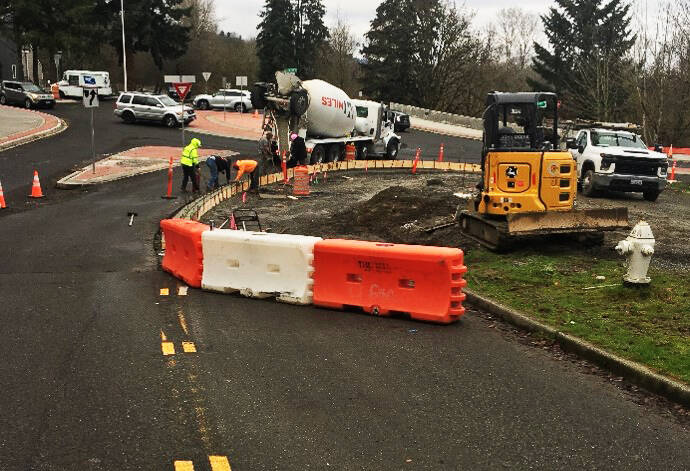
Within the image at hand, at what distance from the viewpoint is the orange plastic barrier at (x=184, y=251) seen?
10.9 meters

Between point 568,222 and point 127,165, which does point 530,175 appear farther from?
point 127,165

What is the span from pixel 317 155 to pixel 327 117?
1669 millimetres

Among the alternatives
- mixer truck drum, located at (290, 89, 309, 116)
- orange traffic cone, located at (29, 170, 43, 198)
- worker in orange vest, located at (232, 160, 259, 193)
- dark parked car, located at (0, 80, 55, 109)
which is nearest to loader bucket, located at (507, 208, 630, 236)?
worker in orange vest, located at (232, 160, 259, 193)

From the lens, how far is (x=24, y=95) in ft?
156

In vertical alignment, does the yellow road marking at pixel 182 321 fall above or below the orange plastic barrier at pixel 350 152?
below

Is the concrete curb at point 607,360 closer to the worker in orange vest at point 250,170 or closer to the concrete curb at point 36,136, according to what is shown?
the worker in orange vest at point 250,170

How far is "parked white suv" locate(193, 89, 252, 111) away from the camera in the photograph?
57.0 meters

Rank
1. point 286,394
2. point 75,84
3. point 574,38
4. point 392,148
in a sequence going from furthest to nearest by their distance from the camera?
point 574,38 → point 75,84 → point 392,148 → point 286,394

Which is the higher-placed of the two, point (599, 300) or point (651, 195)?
point (651, 195)

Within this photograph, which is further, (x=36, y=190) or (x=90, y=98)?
(x=90, y=98)

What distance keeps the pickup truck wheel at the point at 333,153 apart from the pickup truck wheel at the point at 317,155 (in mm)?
672

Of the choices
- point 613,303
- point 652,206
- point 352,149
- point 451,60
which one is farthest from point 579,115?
point 613,303

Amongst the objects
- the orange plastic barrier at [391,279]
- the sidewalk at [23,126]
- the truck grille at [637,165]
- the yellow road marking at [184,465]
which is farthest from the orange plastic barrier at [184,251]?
the sidewalk at [23,126]

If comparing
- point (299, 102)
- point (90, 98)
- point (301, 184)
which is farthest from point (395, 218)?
point (90, 98)
